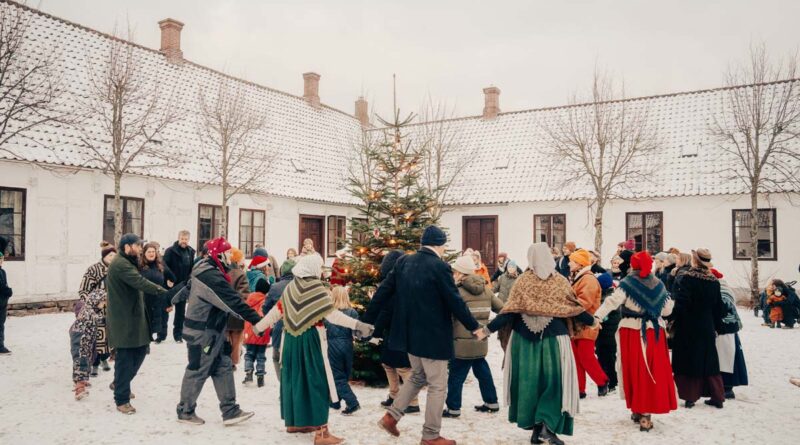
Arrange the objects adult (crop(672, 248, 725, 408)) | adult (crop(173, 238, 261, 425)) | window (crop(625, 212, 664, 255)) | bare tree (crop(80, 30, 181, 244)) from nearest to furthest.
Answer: adult (crop(173, 238, 261, 425)) < adult (crop(672, 248, 725, 408)) < bare tree (crop(80, 30, 181, 244)) < window (crop(625, 212, 664, 255))

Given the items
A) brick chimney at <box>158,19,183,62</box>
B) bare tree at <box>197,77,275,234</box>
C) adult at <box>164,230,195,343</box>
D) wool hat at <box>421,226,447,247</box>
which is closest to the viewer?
wool hat at <box>421,226,447,247</box>

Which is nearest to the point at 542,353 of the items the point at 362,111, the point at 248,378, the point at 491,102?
the point at 248,378

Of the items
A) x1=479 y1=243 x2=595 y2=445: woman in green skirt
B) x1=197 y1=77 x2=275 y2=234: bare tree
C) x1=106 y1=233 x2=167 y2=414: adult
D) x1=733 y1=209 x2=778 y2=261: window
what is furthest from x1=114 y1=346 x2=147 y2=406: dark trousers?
x1=733 y1=209 x2=778 y2=261: window

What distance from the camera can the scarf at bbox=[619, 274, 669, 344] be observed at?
241 inches

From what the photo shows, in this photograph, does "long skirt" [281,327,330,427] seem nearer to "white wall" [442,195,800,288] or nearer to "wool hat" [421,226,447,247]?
"wool hat" [421,226,447,247]

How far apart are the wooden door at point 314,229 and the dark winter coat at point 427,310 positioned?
55.8 feet

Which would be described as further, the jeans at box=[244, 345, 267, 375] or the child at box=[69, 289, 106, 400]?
the jeans at box=[244, 345, 267, 375]

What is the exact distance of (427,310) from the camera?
17.7ft

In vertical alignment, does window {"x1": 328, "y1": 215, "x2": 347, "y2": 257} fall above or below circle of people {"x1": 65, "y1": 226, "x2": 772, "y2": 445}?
above

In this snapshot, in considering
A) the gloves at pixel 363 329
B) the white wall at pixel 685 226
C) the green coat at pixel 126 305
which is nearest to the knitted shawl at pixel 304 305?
the gloves at pixel 363 329

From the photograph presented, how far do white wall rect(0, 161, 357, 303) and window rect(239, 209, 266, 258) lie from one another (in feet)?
6.62

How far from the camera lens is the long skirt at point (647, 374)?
5961 mm

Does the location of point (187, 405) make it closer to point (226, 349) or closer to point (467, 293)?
point (226, 349)

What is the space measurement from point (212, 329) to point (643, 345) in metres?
4.55
